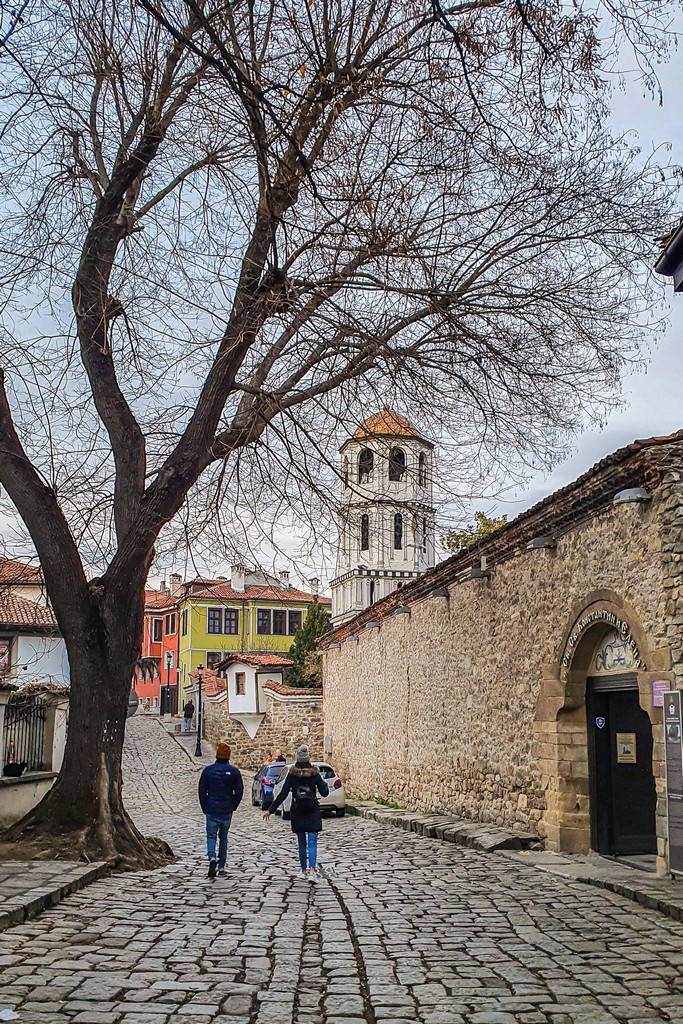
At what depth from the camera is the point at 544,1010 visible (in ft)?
18.6

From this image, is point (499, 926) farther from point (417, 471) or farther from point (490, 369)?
point (490, 369)

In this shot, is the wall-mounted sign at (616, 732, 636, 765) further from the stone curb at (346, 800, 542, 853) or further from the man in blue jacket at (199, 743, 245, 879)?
the man in blue jacket at (199, 743, 245, 879)

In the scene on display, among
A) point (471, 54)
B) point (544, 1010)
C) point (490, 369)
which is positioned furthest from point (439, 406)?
point (544, 1010)

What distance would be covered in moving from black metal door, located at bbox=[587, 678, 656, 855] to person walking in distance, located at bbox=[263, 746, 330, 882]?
3.59 m

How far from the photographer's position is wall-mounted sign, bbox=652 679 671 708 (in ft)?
33.0

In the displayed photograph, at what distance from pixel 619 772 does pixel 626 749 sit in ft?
1.00

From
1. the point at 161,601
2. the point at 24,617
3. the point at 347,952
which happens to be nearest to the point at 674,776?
the point at 347,952

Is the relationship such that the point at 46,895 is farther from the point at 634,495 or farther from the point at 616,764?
the point at 616,764

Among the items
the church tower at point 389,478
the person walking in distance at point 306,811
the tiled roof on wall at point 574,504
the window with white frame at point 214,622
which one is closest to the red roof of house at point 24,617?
the tiled roof on wall at point 574,504

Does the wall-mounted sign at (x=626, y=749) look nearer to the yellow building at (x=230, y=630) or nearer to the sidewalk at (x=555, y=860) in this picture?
the sidewalk at (x=555, y=860)

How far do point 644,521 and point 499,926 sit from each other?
4552 millimetres

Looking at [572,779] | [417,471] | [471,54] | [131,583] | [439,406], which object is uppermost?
[471,54]

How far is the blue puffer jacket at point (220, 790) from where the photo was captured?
38.4 feet

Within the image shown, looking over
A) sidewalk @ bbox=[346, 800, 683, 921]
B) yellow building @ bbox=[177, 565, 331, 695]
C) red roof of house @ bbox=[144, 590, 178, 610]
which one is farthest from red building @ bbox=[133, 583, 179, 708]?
sidewalk @ bbox=[346, 800, 683, 921]
